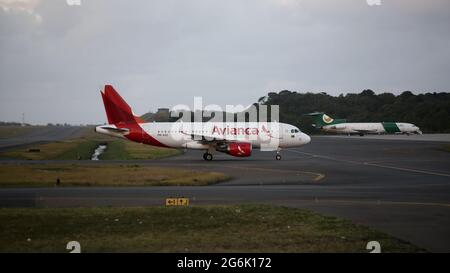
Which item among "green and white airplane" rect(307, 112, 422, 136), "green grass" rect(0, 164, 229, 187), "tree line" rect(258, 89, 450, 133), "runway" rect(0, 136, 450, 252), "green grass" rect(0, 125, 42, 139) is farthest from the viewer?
"tree line" rect(258, 89, 450, 133)

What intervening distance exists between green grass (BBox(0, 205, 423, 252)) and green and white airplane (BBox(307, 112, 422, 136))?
9943cm

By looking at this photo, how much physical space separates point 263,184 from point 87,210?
38.9ft

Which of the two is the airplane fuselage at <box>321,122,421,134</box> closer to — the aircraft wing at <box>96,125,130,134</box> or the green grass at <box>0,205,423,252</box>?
the aircraft wing at <box>96,125,130,134</box>

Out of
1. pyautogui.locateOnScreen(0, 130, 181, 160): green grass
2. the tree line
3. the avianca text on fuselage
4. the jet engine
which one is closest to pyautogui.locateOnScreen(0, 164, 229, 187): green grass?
the jet engine

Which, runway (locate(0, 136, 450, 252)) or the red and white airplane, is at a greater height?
the red and white airplane

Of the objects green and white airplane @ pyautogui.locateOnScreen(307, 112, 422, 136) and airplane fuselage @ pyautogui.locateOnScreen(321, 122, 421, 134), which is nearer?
airplane fuselage @ pyautogui.locateOnScreen(321, 122, 421, 134)

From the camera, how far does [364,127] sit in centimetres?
11475

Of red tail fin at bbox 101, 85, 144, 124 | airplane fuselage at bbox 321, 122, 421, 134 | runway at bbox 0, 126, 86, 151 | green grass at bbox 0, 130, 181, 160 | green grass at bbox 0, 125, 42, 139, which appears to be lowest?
green grass at bbox 0, 130, 181, 160

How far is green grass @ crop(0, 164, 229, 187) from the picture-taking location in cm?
2772

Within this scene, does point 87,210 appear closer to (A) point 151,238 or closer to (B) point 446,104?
(A) point 151,238

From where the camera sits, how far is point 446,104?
112875 millimetres

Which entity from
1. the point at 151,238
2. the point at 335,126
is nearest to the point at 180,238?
the point at 151,238

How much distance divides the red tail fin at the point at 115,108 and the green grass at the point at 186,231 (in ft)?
97.5

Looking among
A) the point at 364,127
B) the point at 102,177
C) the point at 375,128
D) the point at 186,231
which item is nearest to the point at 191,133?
the point at 102,177
